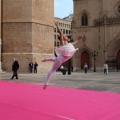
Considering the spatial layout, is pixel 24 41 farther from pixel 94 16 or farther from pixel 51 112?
pixel 94 16

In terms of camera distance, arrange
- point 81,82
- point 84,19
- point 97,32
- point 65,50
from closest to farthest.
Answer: point 65,50 < point 81,82 < point 97,32 < point 84,19

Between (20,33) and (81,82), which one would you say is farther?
(20,33)

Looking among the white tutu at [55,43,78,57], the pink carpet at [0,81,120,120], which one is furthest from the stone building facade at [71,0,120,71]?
the pink carpet at [0,81,120,120]

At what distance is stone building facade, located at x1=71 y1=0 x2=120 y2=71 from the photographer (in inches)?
1436

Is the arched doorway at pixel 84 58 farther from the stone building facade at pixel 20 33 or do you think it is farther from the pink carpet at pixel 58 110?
the pink carpet at pixel 58 110

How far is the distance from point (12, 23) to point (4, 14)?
3.45 ft

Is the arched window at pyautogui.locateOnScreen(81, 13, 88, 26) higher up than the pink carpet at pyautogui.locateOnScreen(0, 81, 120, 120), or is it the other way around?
the arched window at pyautogui.locateOnScreen(81, 13, 88, 26)

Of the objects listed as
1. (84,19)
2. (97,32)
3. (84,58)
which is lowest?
(84,58)

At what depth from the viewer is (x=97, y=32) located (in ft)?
123

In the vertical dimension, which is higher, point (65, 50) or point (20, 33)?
point (20, 33)

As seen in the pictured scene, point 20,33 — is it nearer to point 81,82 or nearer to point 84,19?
point 81,82

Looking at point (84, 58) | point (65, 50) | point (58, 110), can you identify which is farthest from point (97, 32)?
point (58, 110)

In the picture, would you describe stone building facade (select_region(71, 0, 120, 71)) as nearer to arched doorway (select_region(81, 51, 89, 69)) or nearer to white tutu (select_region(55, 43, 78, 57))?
arched doorway (select_region(81, 51, 89, 69))

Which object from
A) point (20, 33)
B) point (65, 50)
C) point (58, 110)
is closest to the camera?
point (58, 110)
